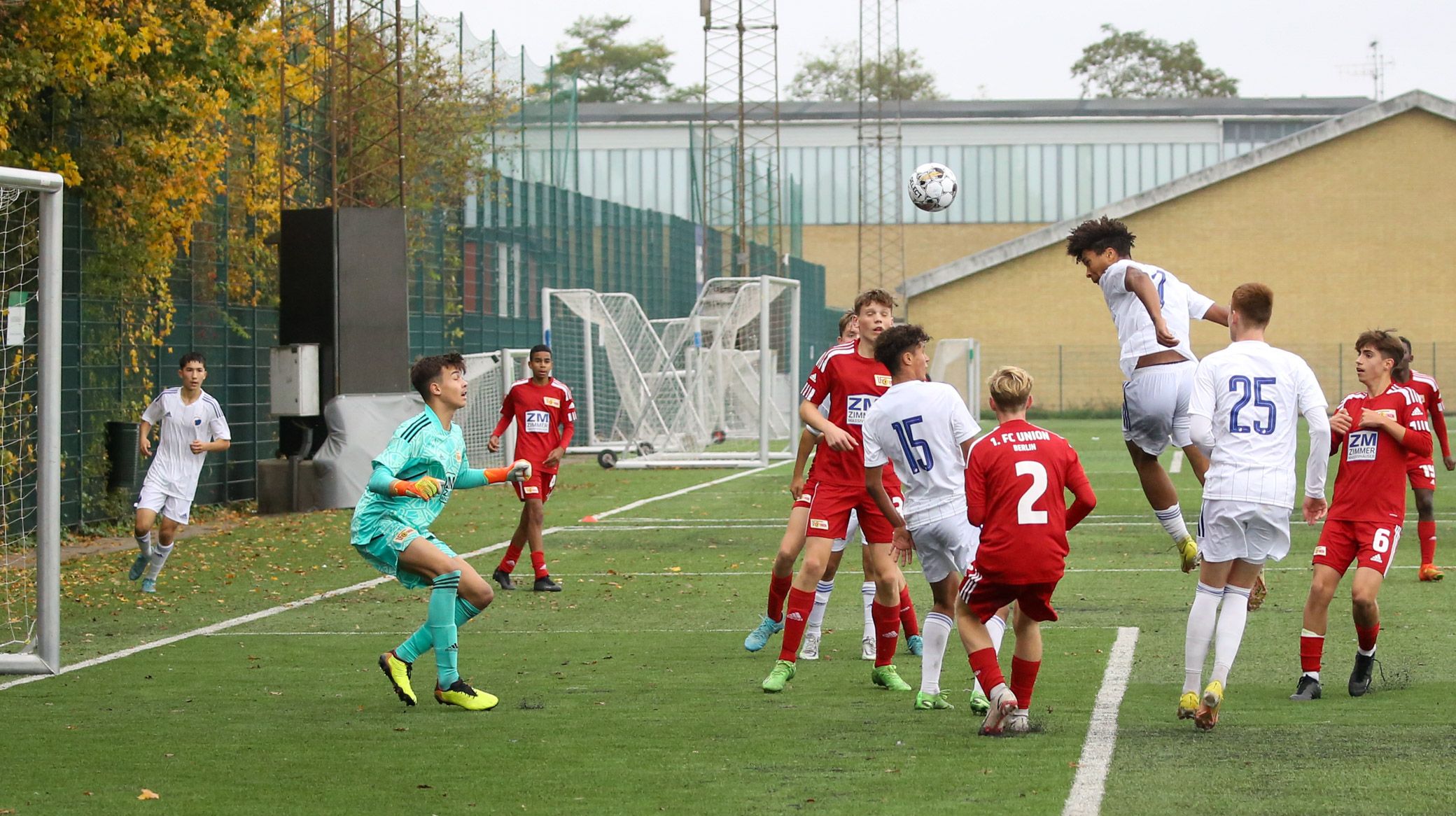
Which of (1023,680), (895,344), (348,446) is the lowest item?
(1023,680)

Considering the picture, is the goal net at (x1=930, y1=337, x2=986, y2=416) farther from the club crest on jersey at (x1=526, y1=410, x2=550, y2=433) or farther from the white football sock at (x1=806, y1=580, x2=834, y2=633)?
the white football sock at (x1=806, y1=580, x2=834, y2=633)

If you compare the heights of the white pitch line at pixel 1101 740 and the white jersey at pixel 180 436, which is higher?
the white jersey at pixel 180 436

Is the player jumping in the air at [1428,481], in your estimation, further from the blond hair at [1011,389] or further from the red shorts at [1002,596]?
the red shorts at [1002,596]

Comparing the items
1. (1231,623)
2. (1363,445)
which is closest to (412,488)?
(1231,623)

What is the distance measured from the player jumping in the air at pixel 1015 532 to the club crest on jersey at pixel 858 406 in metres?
1.69

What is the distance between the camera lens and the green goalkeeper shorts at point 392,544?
8.38 metres

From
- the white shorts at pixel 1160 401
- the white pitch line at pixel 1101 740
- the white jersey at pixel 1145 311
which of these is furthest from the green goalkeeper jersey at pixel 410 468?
the white shorts at pixel 1160 401

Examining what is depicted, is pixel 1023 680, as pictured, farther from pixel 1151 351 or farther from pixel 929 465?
pixel 1151 351

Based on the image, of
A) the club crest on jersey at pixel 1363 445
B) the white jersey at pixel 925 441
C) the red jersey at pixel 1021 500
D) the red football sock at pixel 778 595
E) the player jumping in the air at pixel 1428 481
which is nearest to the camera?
the red jersey at pixel 1021 500

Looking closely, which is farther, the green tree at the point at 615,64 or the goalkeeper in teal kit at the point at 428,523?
the green tree at the point at 615,64

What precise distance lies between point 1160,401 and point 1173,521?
77 cm

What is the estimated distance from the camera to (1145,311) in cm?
1003

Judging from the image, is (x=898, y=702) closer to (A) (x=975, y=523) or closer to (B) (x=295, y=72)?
(A) (x=975, y=523)

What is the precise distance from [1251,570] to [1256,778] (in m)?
1.37
